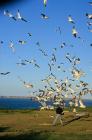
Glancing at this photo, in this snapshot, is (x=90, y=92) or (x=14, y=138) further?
(x=90, y=92)

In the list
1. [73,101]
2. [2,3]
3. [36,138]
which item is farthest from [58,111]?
[2,3]

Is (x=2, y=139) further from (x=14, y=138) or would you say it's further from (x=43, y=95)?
(x=43, y=95)

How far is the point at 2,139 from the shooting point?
25797mm

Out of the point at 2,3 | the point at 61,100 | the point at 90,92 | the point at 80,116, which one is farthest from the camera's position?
the point at 80,116

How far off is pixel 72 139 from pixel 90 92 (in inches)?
963

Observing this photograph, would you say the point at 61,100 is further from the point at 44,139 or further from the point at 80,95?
the point at 44,139

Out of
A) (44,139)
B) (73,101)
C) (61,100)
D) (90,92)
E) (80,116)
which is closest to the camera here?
(44,139)

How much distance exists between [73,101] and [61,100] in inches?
365

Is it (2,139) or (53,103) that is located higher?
(53,103)

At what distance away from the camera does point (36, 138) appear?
1029 inches

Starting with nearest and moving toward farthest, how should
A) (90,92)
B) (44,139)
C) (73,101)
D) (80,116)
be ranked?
1. (44,139)
2. (73,101)
3. (90,92)
4. (80,116)

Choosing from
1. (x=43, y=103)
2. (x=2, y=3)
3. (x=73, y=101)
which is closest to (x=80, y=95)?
(x=73, y=101)

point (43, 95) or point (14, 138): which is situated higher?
point (43, 95)

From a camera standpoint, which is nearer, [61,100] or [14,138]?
[14,138]
